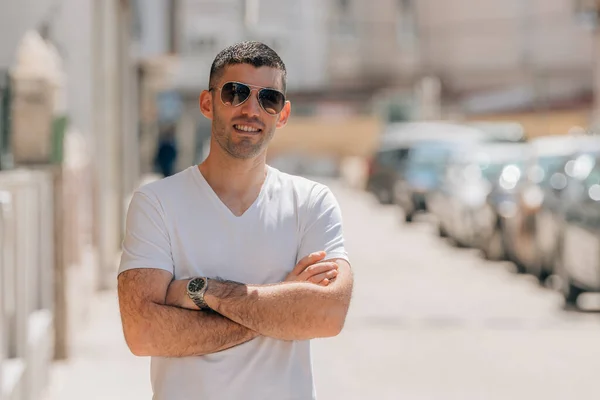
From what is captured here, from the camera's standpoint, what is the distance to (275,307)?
141 inches

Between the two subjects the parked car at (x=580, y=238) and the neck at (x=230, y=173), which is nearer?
the neck at (x=230, y=173)

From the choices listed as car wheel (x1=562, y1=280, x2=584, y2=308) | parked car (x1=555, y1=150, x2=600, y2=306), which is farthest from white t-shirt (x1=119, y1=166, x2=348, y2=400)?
car wheel (x1=562, y1=280, x2=584, y2=308)

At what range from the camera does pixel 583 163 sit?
1623 cm

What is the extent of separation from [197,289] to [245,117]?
1.51 feet

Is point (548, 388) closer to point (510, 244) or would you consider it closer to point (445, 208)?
point (510, 244)

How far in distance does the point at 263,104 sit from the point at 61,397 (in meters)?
5.87

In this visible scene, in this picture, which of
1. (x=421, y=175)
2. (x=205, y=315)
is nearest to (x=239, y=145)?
(x=205, y=315)

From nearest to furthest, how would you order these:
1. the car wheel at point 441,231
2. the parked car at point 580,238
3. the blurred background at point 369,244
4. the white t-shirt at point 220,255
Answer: the white t-shirt at point 220,255, the blurred background at point 369,244, the parked car at point 580,238, the car wheel at point 441,231

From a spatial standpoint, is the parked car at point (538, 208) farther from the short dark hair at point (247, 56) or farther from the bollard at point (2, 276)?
the short dark hair at point (247, 56)

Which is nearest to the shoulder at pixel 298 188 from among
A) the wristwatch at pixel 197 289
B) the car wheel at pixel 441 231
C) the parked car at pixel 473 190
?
the wristwatch at pixel 197 289

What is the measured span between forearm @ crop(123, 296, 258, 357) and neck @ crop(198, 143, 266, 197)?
12.9 inches

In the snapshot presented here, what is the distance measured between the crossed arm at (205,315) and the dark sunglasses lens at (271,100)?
0.45 metres

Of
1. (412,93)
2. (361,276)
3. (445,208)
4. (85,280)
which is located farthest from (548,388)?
(412,93)

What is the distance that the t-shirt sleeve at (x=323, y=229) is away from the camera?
3.69 m
